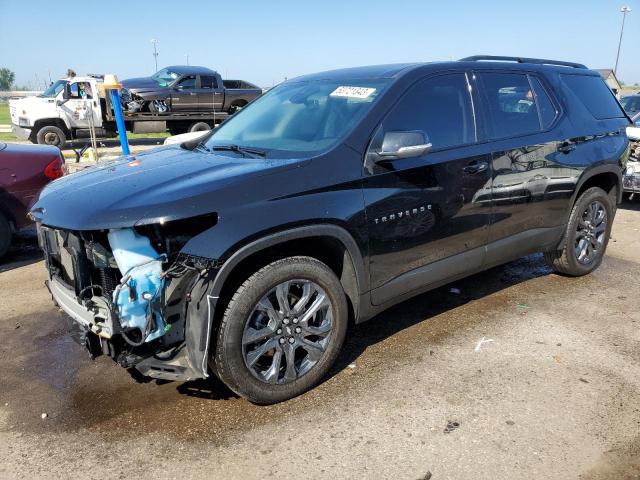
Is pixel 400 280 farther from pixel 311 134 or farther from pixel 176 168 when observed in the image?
pixel 176 168

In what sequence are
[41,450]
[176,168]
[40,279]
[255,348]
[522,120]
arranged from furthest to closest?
1. [40,279]
2. [522,120]
3. [176,168]
4. [255,348]
5. [41,450]

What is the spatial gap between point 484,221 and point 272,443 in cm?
213

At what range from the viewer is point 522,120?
13.6 feet

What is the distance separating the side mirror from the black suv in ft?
0.04

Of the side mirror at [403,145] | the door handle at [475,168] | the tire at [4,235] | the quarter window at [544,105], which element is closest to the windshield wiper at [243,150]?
the side mirror at [403,145]

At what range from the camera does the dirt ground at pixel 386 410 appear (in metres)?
2.60

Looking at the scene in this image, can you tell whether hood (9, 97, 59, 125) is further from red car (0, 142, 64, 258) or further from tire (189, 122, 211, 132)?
red car (0, 142, 64, 258)

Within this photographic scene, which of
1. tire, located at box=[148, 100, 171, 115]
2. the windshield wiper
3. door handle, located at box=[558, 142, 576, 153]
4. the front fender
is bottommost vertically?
the front fender

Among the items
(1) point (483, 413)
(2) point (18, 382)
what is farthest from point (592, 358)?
(2) point (18, 382)

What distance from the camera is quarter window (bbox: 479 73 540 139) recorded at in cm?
392

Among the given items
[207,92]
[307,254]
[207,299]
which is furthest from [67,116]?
[207,299]

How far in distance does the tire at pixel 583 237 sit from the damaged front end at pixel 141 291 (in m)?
3.45

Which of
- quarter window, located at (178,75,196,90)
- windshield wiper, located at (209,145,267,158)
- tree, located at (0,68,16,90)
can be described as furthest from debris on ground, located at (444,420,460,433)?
tree, located at (0,68,16,90)

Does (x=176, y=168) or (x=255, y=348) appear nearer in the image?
(x=255, y=348)
